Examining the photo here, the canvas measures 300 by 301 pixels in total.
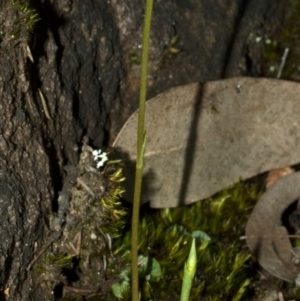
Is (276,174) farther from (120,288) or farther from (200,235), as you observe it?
(120,288)

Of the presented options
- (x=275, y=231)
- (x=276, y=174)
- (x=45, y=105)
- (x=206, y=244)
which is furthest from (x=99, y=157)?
(x=276, y=174)

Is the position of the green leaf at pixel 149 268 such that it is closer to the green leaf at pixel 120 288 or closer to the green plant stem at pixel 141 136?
the green leaf at pixel 120 288

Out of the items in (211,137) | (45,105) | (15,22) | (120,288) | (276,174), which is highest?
(15,22)

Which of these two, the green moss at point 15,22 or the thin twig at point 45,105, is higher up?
the green moss at point 15,22

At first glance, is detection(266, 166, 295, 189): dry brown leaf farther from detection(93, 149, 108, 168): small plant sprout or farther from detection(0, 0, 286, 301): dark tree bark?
detection(93, 149, 108, 168): small plant sprout

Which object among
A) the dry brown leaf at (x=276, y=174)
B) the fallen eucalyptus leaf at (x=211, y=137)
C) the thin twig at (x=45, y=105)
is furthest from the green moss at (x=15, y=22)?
the dry brown leaf at (x=276, y=174)

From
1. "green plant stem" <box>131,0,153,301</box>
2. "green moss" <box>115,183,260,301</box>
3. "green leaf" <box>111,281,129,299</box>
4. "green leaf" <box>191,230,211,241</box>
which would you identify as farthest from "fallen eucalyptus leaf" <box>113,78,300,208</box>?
"green plant stem" <box>131,0,153,301</box>
